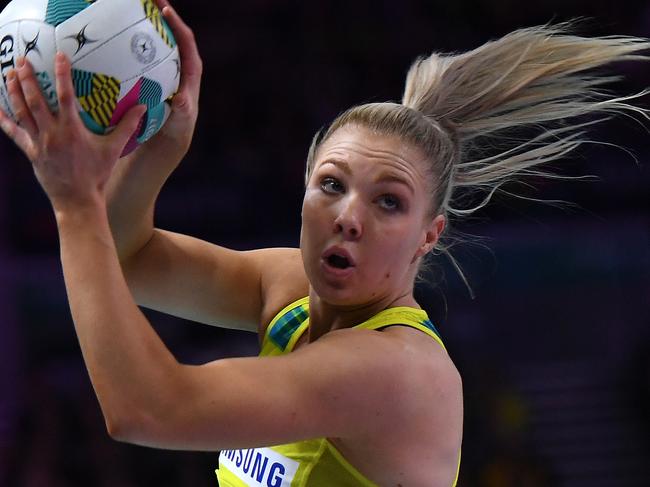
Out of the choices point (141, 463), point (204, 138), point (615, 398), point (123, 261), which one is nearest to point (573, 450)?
point (615, 398)

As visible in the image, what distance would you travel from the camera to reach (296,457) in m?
2.29

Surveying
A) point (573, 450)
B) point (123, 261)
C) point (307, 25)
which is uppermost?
point (123, 261)

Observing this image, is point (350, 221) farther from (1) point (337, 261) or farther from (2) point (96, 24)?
(2) point (96, 24)

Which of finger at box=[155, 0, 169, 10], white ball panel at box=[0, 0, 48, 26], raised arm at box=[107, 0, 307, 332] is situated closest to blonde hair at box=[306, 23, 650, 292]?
raised arm at box=[107, 0, 307, 332]

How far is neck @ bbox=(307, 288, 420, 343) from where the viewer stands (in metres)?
2.43

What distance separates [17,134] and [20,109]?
6 cm

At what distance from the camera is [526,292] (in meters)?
6.70

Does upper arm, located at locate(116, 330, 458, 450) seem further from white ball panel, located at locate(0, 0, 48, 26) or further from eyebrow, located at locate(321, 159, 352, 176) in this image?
white ball panel, located at locate(0, 0, 48, 26)

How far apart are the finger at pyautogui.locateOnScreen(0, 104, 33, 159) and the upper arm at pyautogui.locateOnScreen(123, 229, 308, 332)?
855mm

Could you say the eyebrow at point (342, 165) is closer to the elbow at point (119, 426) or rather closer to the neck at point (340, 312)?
the neck at point (340, 312)

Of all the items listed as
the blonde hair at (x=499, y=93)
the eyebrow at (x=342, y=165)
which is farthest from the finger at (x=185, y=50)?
the blonde hair at (x=499, y=93)

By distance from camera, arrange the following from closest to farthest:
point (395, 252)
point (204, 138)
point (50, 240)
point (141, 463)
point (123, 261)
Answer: point (395, 252), point (123, 261), point (141, 463), point (50, 240), point (204, 138)

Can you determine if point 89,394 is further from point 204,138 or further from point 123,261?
point 123,261

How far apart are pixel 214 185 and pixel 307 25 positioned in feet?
Answer: 5.25
